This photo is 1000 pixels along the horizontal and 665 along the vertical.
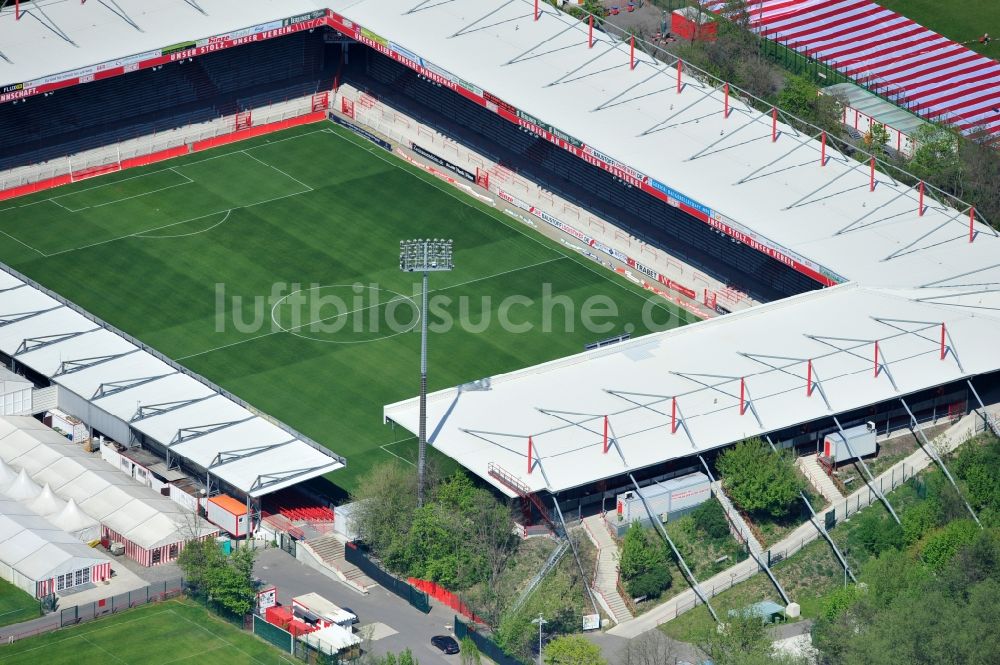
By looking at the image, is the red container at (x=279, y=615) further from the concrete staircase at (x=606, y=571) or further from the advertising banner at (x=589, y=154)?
the advertising banner at (x=589, y=154)

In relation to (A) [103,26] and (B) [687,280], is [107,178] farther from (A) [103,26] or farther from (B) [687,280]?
(B) [687,280]

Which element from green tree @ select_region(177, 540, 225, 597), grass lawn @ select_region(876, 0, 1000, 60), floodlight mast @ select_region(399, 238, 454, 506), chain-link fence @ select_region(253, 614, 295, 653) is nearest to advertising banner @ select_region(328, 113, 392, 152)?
grass lawn @ select_region(876, 0, 1000, 60)

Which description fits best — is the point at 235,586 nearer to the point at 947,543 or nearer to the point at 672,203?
the point at 947,543

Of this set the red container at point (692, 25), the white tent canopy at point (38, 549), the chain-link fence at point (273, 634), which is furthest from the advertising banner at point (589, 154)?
the white tent canopy at point (38, 549)

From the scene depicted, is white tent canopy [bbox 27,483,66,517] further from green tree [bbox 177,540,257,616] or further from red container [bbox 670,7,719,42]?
red container [bbox 670,7,719,42]

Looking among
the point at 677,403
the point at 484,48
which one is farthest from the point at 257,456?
the point at 484,48

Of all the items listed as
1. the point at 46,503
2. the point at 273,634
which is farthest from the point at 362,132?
the point at 273,634
